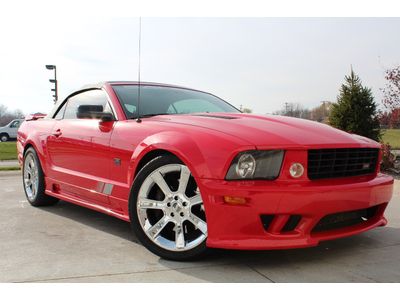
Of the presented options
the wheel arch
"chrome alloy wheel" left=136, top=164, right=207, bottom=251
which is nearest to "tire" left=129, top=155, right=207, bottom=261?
"chrome alloy wheel" left=136, top=164, right=207, bottom=251

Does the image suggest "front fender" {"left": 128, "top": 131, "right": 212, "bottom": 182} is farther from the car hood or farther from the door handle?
the door handle

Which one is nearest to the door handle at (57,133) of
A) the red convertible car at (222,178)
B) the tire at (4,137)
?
the red convertible car at (222,178)

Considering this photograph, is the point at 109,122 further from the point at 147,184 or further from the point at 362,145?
the point at 362,145

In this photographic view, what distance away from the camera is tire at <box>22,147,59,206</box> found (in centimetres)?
502

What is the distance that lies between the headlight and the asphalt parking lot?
2.04ft

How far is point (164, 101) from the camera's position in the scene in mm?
4156

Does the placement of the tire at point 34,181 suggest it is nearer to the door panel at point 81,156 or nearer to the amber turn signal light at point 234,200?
the door panel at point 81,156

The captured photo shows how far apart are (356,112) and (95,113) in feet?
25.5

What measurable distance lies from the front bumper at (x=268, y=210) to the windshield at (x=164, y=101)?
1.36 meters

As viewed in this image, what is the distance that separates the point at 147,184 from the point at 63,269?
820 mm

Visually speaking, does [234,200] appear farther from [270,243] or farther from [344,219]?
[344,219]

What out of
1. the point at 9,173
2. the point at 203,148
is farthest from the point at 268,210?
the point at 9,173
